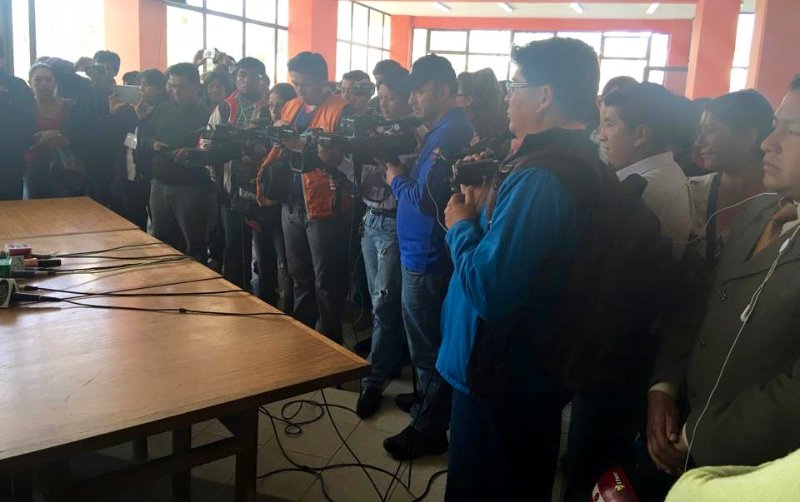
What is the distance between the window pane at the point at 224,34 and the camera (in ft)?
28.9

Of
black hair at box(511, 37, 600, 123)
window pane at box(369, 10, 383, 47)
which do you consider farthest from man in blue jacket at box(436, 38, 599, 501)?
window pane at box(369, 10, 383, 47)

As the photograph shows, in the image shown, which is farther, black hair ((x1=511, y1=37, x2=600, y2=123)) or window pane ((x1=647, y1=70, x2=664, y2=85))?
window pane ((x1=647, y1=70, x2=664, y2=85))

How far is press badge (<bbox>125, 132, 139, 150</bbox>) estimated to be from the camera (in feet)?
12.4

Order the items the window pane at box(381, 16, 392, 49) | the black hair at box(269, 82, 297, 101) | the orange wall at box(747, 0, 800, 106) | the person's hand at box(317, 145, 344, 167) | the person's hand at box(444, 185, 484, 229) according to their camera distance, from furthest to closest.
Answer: the window pane at box(381, 16, 392, 49) → the orange wall at box(747, 0, 800, 106) → the black hair at box(269, 82, 297, 101) → the person's hand at box(317, 145, 344, 167) → the person's hand at box(444, 185, 484, 229)

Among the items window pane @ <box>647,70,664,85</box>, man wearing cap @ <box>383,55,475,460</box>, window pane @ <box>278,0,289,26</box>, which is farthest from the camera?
window pane @ <box>647,70,664,85</box>

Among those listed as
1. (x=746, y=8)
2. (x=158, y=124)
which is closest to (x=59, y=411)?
(x=158, y=124)

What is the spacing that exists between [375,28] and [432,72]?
41.6 feet

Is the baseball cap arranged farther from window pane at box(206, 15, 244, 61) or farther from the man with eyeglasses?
window pane at box(206, 15, 244, 61)

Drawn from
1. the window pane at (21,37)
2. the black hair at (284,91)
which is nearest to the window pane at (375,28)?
the window pane at (21,37)

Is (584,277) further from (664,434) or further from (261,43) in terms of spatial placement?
(261,43)

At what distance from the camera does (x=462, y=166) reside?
1530 millimetres

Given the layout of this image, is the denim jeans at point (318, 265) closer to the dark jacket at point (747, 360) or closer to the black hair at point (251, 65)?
the black hair at point (251, 65)

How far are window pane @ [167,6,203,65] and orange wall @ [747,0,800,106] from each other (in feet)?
20.3

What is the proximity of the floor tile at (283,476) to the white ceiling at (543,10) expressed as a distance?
37.5ft
